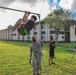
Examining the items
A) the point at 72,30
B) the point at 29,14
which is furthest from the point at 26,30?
the point at 72,30

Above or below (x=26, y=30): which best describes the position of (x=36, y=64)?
below

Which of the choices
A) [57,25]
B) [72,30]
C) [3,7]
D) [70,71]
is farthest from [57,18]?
[3,7]

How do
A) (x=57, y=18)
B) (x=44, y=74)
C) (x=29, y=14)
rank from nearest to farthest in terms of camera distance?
(x=29, y=14) → (x=44, y=74) → (x=57, y=18)

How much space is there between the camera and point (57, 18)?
2062 inches

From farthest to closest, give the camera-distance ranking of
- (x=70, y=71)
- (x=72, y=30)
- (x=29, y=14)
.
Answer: (x=72, y=30)
(x=70, y=71)
(x=29, y=14)

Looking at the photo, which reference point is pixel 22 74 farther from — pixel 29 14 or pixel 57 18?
pixel 57 18

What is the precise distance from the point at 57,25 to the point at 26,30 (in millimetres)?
43659

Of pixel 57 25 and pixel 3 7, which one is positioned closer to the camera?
pixel 3 7

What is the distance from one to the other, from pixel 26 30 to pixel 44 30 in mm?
69185

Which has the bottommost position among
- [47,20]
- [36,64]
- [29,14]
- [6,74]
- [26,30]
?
[6,74]

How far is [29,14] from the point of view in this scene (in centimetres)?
1055

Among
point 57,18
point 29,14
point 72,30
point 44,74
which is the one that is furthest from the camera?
point 72,30

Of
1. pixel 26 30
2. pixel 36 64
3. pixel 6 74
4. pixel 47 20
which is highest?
pixel 47 20

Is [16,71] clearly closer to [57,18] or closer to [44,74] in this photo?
[44,74]
